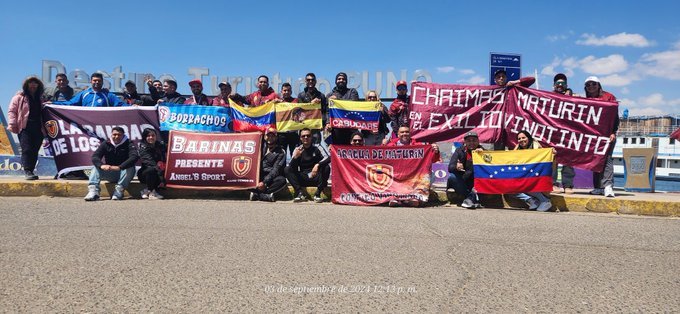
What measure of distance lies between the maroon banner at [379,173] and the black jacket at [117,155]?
12.2 ft

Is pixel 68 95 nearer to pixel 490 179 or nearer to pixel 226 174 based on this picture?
pixel 226 174

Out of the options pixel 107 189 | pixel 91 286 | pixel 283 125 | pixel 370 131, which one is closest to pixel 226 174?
pixel 283 125

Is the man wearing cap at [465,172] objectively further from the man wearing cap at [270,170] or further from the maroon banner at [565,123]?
the man wearing cap at [270,170]

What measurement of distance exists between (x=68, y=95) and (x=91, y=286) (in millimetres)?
7643

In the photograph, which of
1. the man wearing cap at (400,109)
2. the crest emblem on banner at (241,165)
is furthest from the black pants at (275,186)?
the man wearing cap at (400,109)

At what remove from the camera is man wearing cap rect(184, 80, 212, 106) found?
8.80m

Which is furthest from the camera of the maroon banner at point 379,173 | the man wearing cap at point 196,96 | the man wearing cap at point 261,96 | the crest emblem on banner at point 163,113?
the man wearing cap at point 196,96

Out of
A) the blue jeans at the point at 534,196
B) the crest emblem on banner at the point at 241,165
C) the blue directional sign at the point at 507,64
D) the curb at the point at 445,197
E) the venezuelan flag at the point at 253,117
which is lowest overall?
the curb at the point at 445,197

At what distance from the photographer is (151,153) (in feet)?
25.6

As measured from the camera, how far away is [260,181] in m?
7.64

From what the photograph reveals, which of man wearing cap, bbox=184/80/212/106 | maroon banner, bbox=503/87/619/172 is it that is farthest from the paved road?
man wearing cap, bbox=184/80/212/106

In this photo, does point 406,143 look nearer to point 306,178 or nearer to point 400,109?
point 400,109

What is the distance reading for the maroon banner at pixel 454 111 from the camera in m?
7.96

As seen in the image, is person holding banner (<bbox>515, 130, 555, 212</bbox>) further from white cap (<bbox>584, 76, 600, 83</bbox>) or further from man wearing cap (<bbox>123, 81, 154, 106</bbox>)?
man wearing cap (<bbox>123, 81, 154, 106</bbox>)
